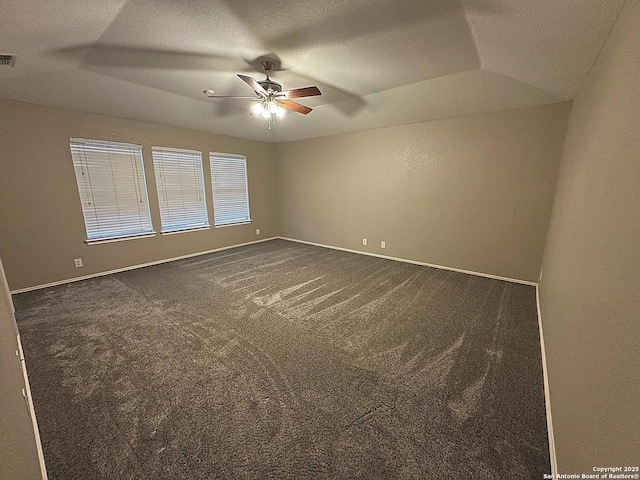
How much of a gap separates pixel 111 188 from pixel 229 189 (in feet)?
6.68

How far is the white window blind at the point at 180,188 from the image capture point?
4.47m

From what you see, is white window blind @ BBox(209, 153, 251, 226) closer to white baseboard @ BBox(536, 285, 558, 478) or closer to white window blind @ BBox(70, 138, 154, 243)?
white window blind @ BBox(70, 138, 154, 243)

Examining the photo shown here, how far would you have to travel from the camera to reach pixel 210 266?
14.7 ft

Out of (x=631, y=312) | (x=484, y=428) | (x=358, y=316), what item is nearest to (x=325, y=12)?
(x=631, y=312)

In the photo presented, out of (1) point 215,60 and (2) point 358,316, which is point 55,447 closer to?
(2) point 358,316

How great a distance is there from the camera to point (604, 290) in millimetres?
1079

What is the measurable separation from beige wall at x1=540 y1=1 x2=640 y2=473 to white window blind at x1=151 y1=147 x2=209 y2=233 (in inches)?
210

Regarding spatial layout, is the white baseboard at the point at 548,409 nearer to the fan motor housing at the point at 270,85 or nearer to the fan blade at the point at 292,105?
the fan blade at the point at 292,105

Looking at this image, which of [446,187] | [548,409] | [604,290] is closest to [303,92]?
[604,290]

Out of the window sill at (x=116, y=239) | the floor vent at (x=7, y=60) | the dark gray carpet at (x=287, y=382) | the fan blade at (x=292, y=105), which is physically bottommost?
the dark gray carpet at (x=287, y=382)

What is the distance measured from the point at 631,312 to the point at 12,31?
3845mm

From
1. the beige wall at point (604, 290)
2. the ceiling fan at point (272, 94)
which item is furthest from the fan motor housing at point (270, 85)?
the beige wall at point (604, 290)

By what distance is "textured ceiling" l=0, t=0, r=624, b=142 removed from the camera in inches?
67.1

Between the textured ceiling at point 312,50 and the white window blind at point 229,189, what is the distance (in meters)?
1.57
